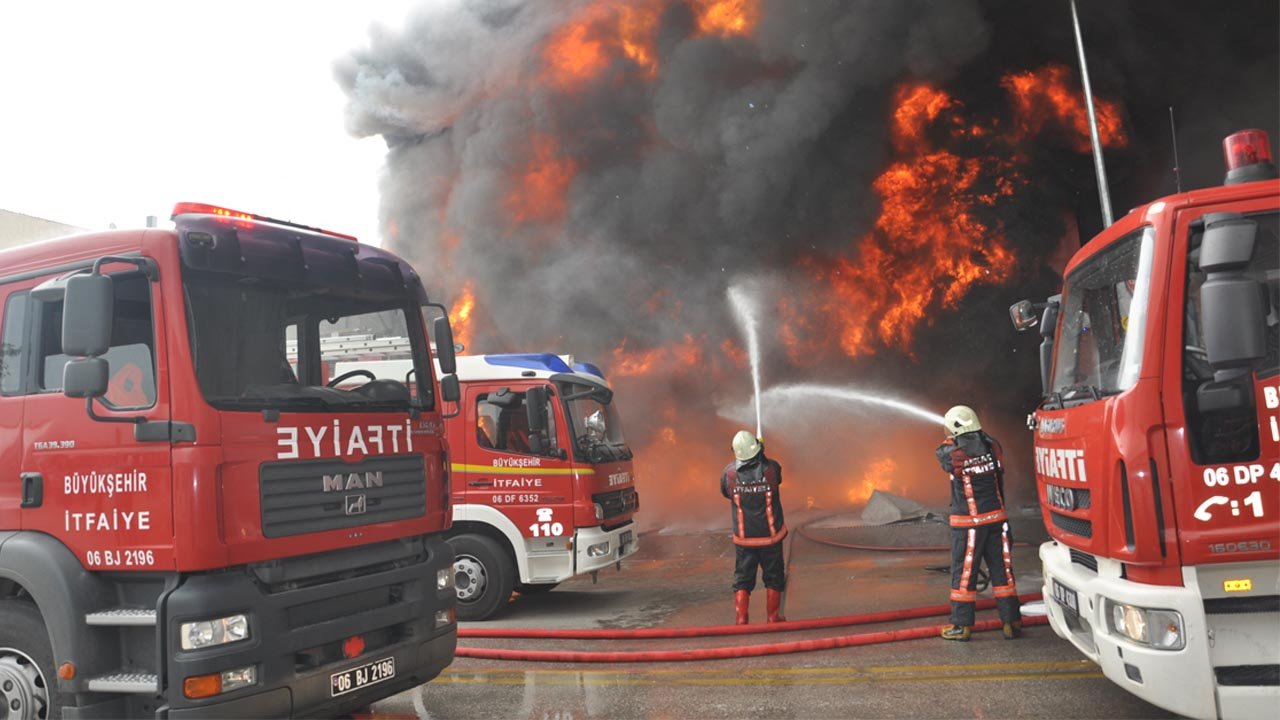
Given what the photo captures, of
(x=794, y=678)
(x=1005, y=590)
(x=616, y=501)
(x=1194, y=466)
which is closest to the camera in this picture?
(x=1194, y=466)

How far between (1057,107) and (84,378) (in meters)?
18.5

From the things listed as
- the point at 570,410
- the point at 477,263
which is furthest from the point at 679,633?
the point at 477,263

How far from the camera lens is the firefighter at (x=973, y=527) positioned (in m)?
6.04

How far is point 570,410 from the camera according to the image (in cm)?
839

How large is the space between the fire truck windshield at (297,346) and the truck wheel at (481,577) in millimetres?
3371

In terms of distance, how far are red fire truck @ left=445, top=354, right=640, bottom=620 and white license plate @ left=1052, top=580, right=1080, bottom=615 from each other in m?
4.47

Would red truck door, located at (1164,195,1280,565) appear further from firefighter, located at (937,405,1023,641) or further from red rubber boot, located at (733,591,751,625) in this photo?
red rubber boot, located at (733,591,751,625)

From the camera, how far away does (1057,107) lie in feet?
57.2

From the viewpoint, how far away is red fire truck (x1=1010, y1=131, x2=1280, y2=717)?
11.0 feet

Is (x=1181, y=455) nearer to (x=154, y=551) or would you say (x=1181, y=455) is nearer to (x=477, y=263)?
(x=154, y=551)

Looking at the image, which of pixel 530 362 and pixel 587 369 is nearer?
pixel 530 362

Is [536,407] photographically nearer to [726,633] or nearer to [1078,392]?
[726,633]

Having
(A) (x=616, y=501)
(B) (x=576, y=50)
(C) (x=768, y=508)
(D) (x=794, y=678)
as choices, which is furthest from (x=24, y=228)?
(D) (x=794, y=678)

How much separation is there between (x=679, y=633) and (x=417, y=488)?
9.04 feet
